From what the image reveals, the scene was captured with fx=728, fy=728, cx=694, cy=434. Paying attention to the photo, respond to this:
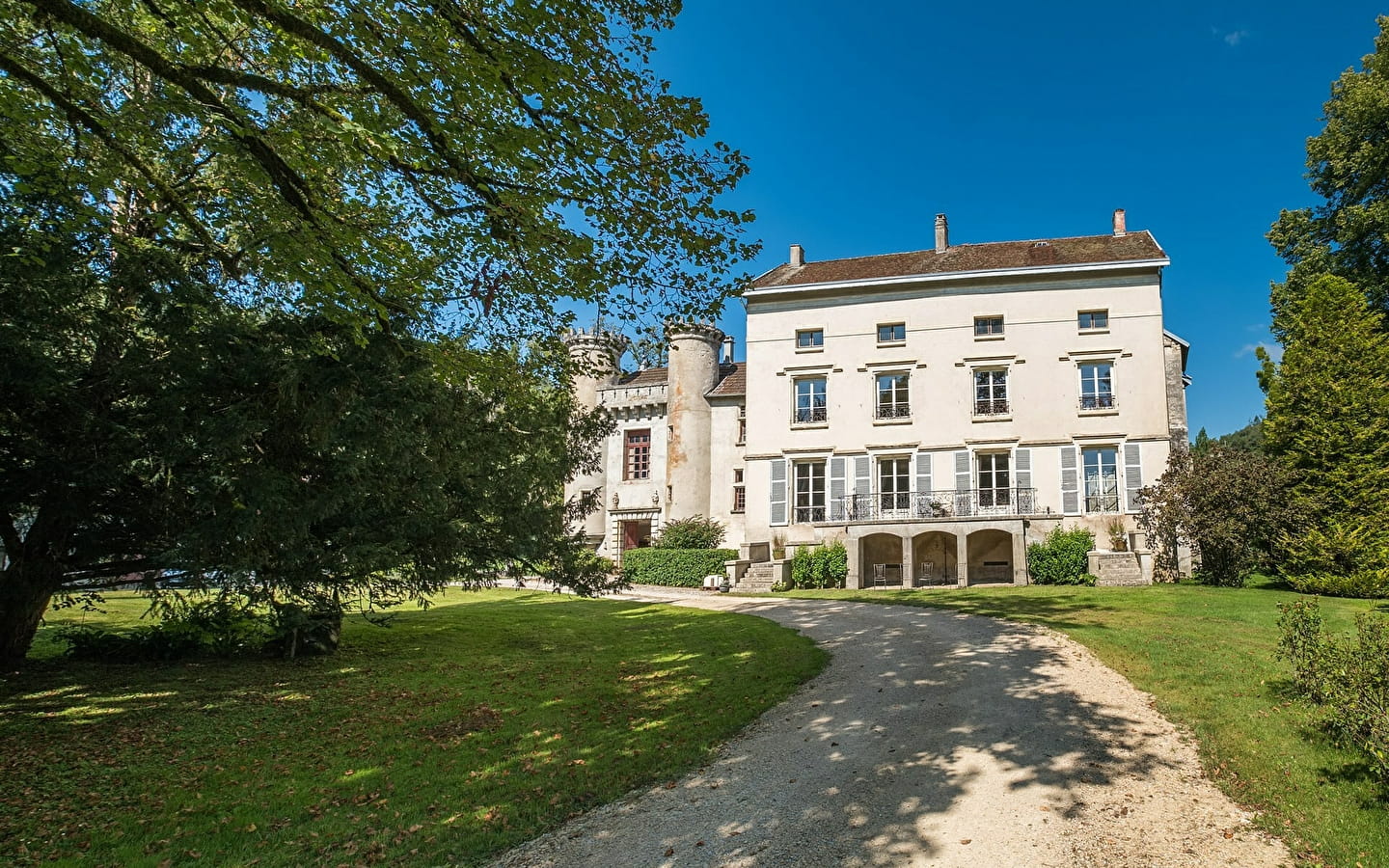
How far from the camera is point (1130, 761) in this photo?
5.63 meters

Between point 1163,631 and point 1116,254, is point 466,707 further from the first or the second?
point 1116,254

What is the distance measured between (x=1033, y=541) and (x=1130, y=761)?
17.4 metres

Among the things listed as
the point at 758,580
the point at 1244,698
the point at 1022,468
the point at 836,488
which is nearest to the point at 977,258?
the point at 1022,468

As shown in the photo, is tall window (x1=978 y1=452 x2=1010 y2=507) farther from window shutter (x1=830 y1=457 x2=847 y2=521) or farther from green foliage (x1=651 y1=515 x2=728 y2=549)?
green foliage (x1=651 y1=515 x2=728 y2=549)

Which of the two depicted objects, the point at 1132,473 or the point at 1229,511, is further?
the point at 1132,473

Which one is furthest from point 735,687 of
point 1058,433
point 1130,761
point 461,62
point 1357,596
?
point 1058,433

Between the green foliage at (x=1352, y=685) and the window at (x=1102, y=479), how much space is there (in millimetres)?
17776

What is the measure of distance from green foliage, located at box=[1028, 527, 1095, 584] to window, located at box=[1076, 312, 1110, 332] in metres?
7.21

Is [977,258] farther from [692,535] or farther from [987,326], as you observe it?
[692,535]

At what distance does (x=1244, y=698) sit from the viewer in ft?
22.8

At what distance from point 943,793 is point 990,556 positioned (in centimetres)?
2068

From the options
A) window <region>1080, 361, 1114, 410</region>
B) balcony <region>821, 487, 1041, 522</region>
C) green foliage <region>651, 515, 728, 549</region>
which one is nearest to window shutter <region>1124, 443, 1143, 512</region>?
window <region>1080, 361, 1114, 410</region>

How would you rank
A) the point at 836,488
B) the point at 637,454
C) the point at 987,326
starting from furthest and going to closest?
the point at 637,454 < the point at 836,488 < the point at 987,326

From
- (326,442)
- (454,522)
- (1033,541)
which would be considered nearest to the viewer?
(326,442)
